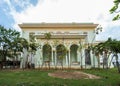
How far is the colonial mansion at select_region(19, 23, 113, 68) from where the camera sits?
130 feet

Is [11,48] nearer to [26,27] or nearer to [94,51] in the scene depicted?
[26,27]

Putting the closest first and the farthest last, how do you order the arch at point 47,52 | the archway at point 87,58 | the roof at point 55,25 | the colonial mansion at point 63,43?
the arch at point 47,52 < the colonial mansion at point 63,43 < the archway at point 87,58 < the roof at point 55,25

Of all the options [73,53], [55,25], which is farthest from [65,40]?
[73,53]

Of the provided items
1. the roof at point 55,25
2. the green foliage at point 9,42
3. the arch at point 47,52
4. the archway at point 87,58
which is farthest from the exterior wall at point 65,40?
the green foliage at point 9,42

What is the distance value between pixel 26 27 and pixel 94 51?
1456cm

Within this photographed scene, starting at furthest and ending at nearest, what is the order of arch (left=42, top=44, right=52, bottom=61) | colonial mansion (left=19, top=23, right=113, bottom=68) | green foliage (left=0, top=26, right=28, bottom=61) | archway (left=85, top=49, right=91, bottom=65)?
archway (left=85, top=49, right=91, bottom=65) < colonial mansion (left=19, top=23, right=113, bottom=68) < arch (left=42, top=44, right=52, bottom=61) < green foliage (left=0, top=26, right=28, bottom=61)

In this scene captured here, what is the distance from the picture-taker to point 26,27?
4288 cm

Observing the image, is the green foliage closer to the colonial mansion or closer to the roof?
the colonial mansion

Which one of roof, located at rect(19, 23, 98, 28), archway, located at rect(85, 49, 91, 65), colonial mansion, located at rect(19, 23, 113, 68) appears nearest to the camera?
colonial mansion, located at rect(19, 23, 113, 68)

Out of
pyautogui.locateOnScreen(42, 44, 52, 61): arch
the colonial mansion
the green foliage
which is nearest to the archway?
the colonial mansion

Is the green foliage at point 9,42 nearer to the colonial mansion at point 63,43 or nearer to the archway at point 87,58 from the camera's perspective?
the colonial mansion at point 63,43

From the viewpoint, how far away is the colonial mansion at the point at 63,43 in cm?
3962

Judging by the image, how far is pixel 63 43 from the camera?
39844 mm

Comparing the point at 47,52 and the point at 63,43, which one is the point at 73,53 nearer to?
the point at 63,43
